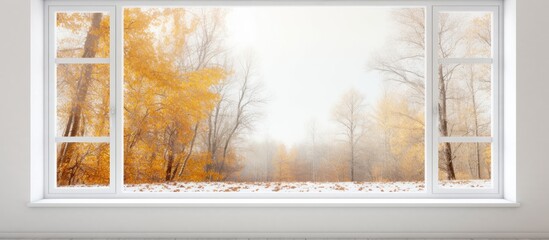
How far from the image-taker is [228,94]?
5.42 m

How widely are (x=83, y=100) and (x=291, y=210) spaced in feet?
7.63

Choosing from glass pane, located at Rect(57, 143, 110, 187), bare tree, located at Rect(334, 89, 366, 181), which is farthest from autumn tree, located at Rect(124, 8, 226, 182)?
bare tree, located at Rect(334, 89, 366, 181)

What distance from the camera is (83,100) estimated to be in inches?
185

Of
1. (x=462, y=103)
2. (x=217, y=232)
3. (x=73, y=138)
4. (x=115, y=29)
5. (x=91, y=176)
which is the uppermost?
(x=115, y=29)

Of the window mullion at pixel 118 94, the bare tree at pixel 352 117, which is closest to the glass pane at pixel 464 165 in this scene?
Result: the bare tree at pixel 352 117

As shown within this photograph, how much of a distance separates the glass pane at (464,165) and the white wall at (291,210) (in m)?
0.42

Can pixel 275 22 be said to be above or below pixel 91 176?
above

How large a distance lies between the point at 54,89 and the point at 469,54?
406cm

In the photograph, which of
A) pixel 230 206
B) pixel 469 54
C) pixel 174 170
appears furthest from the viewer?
pixel 174 170

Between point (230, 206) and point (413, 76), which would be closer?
point (230, 206)

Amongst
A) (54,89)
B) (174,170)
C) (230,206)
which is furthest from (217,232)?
(54,89)

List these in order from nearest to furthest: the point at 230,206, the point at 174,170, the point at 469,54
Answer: the point at 230,206 < the point at 469,54 < the point at 174,170

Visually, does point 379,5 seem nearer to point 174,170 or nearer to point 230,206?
→ point 230,206

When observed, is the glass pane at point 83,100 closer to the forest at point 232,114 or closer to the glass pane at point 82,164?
the glass pane at point 82,164
